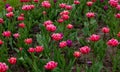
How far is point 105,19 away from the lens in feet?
20.3

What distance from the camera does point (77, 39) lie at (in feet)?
17.4

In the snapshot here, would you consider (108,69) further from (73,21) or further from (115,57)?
(73,21)

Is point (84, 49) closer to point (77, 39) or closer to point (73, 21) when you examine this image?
point (77, 39)

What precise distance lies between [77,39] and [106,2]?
1.88 meters

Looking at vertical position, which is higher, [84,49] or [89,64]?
[84,49]

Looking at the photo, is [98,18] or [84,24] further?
[98,18]

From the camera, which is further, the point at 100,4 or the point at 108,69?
the point at 100,4

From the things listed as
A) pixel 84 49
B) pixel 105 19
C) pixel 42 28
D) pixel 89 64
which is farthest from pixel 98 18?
pixel 84 49

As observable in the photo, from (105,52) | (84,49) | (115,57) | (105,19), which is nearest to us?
(84,49)

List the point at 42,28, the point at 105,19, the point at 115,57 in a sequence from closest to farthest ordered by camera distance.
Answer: the point at 115,57 → the point at 42,28 → the point at 105,19

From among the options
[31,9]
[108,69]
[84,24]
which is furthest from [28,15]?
[108,69]

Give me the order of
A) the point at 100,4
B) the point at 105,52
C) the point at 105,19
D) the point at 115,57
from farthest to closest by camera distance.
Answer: the point at 100,4
the point at 105,19
the point at 105,52
the point at 115,57

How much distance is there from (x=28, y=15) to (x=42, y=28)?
2.30 feet

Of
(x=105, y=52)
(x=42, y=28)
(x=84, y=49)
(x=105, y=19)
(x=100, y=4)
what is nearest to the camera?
(x=84, y=49)
